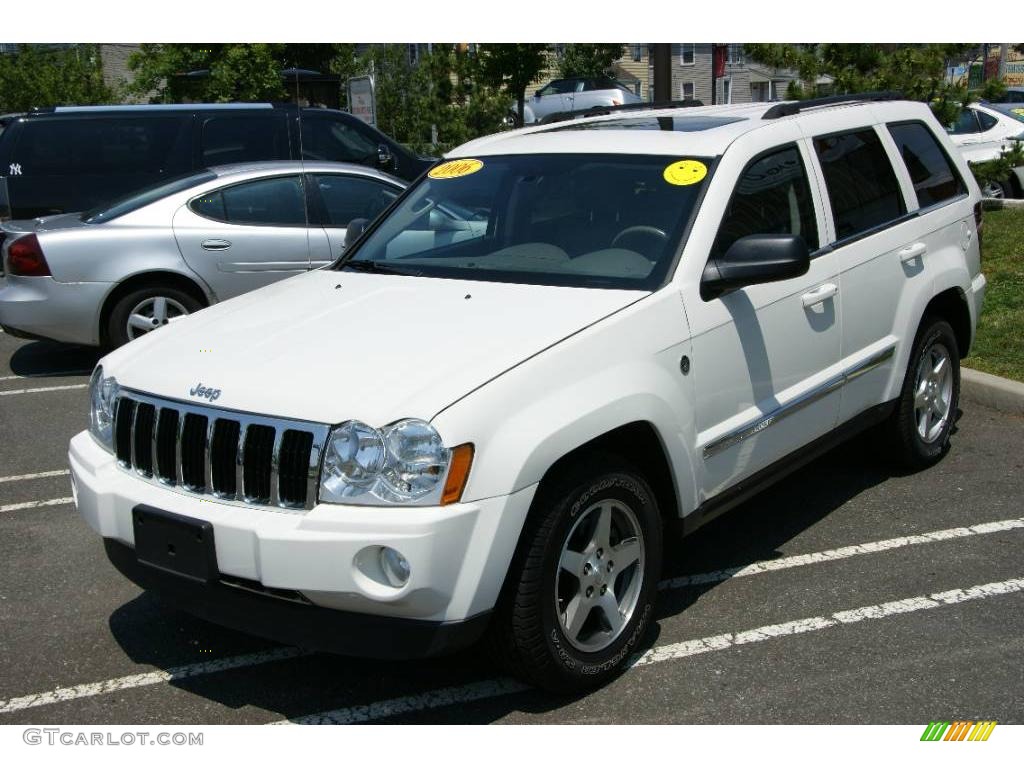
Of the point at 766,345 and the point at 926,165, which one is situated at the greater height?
the point at 926,165

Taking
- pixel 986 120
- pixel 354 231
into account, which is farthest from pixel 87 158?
pixel 986 120

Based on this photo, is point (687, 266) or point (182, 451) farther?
point (687, 266)

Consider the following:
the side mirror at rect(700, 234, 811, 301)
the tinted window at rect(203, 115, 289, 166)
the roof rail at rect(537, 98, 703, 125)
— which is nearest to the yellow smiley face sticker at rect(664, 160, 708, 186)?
the side mirror at rect(700, 234, 811, 301)

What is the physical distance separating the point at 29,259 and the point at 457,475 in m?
6.32

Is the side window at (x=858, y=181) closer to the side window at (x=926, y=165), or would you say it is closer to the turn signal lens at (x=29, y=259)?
the side window at (x=926, y=165)

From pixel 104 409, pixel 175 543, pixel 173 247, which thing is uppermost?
pixel 104 409

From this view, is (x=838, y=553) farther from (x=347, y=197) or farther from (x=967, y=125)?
(x=967, y=125)

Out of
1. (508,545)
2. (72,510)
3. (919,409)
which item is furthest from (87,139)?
(508,545)

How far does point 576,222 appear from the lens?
4633 millimetres

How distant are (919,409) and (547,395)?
3034mm

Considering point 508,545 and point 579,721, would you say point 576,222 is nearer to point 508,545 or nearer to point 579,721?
point 508,545

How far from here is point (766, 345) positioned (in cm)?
454

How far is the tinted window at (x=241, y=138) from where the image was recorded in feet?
38.1

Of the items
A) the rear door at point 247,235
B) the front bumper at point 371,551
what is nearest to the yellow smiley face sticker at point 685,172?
the front bumper at point 371,551
